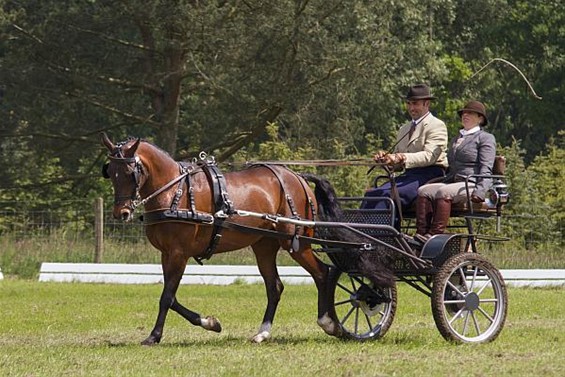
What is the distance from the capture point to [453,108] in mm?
40125

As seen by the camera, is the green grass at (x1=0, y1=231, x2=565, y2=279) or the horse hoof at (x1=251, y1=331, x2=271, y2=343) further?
the green grass at (x1=0, y1=231, x2=565, y2=279)

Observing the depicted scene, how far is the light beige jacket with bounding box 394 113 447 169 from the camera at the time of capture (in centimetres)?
1127

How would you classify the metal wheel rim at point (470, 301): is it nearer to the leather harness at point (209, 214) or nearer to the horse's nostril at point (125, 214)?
the leather harness at point (209, 214)

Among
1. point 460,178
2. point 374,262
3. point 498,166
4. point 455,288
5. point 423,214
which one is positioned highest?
point 498,166

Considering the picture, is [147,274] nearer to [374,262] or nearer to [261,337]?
[261,337]

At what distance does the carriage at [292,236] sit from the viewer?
35.9 feet

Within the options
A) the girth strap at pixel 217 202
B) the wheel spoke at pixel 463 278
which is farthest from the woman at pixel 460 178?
the girth strap at pixel 217 202

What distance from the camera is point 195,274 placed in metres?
21.3

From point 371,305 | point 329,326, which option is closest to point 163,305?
point 329,326

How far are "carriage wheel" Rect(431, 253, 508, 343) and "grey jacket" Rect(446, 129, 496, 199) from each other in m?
0.72

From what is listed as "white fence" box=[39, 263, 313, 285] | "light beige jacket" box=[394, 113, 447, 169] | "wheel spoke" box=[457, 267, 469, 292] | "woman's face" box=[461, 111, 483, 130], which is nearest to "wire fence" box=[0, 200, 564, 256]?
"white fence" box=[39, 263, 313, 285]

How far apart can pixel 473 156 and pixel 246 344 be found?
2532 mm

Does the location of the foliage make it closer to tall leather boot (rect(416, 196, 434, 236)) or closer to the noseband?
tall leather boot (rect(416, 196, 434, 236))

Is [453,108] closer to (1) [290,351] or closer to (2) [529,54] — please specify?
(2) [529,54]
